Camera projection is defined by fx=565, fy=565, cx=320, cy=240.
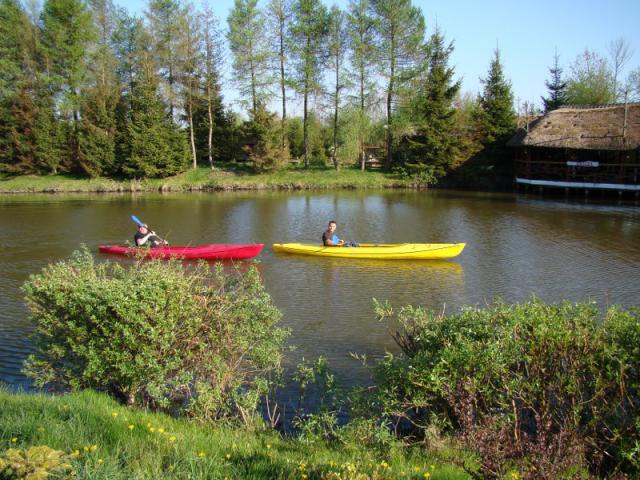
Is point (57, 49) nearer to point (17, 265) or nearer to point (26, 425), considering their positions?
point (17, 265)

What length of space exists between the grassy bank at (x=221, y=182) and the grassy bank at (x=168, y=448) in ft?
117

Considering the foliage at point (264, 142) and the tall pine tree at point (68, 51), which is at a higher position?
the tall pine tree at point (68, 51)

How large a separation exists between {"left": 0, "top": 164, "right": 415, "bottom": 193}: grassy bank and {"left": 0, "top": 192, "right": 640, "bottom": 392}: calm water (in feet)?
12.5

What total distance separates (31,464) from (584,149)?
117 ft

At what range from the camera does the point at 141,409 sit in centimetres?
652

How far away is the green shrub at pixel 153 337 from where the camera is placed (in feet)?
20.4

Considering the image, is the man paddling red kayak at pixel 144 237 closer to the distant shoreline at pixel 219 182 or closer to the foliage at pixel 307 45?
the distant shoreline at pixel 219 182

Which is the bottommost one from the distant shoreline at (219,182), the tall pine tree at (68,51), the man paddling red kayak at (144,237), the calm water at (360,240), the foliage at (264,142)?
the calm water at (360,240)

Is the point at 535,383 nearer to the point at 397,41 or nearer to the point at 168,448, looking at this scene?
the point at 168,448

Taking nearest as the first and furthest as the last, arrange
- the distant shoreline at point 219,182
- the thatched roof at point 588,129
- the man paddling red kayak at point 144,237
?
the man paddling red kayak at point 144,237
the thatched roof at point 588,129
the distant shoreline at point 219,182

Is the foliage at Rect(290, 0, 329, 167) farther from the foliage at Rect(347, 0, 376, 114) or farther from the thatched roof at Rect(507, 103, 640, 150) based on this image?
the thatched roof at Rect(507, 103, 640, 150)

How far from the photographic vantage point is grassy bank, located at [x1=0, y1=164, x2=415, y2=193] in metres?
39.7

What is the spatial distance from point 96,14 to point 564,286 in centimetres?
4356

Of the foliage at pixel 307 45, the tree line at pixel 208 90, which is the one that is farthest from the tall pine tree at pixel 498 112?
the foliage at pixel 307 45
